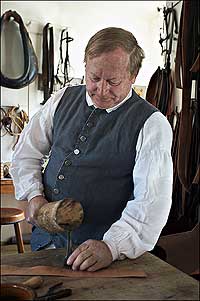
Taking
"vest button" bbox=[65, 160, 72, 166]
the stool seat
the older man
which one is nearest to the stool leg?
the stool seat

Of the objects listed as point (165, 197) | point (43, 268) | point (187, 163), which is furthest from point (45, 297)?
point (187, 163)

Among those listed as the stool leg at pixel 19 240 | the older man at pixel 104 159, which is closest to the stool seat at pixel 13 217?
the stool leg at pixel 19 240

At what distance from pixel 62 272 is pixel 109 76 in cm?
25

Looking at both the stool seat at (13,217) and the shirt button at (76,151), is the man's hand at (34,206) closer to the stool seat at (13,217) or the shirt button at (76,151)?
the shirt button at (76,151)

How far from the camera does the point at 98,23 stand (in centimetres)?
184

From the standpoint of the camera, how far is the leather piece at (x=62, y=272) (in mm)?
466

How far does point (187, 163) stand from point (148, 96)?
0.46 m

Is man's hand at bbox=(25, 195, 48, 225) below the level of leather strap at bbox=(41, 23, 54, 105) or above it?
below

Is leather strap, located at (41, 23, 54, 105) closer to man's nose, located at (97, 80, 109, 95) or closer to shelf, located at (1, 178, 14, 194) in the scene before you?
shelf, located at (1, 178, 14, 194)

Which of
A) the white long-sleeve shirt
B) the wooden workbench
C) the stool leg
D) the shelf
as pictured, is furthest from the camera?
the shelf

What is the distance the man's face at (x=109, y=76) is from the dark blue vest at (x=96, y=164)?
44 mm

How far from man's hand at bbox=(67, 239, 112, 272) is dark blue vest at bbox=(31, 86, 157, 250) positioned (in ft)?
0.27

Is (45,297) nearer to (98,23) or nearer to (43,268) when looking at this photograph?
(43,268)

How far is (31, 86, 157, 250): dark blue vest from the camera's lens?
606mm
